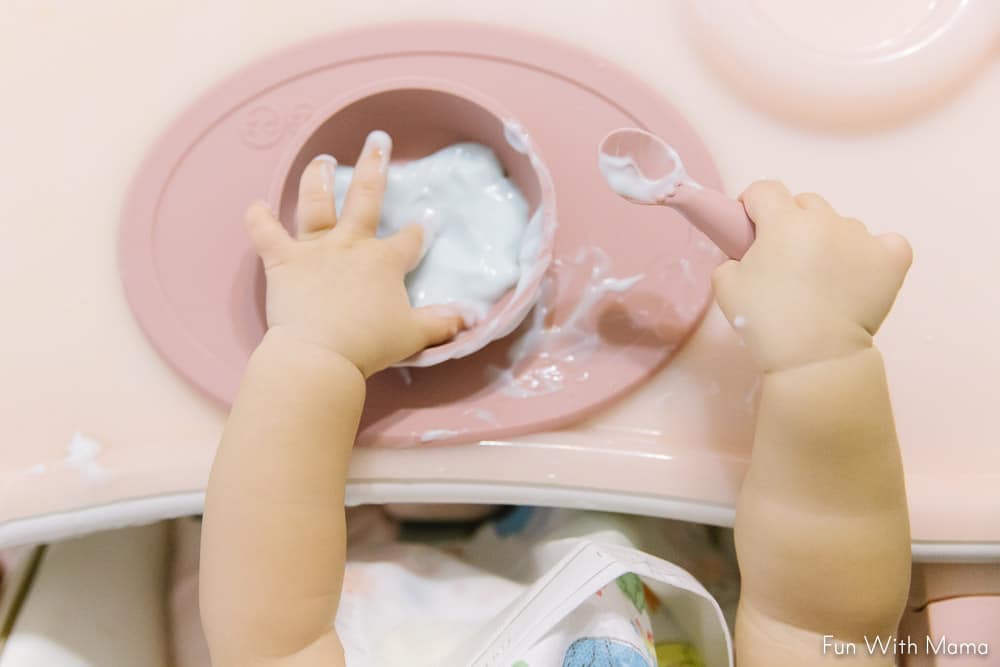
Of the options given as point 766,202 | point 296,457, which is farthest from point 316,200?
point 766,202

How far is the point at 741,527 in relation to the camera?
1.67 feet

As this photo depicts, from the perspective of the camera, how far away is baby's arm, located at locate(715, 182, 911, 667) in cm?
46

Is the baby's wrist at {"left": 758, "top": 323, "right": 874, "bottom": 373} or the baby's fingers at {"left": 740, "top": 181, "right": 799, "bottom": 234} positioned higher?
A: the baby's fingers at {"left": 740, "top": 181, "right": 799, "bottom": 234}

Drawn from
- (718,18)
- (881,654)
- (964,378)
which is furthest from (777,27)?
(881,654)

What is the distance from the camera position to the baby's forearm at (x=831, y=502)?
0.46 metres

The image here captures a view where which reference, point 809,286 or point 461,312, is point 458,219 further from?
point 809,286

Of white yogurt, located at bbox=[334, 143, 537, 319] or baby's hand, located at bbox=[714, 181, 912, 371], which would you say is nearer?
baby's hand, located at bbox=[714, 181, 912, 371]

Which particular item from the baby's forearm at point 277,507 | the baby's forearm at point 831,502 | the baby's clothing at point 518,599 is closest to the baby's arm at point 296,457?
the baby's forearm at point 277,507

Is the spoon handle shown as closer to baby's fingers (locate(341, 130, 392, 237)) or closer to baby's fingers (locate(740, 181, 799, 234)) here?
baby's fingers (locate(740, 181, 799, 234))

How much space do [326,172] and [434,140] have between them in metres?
0.10

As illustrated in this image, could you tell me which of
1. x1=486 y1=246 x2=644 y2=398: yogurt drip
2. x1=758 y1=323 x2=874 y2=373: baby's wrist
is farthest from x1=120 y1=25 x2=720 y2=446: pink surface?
x1=758 y1=323 x2=874 y2=373: baby's wrist

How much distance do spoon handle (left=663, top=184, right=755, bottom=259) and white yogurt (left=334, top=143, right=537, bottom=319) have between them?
4.8 inches

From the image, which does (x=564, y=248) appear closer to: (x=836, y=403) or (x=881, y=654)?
(x=836, y=403)

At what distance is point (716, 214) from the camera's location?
50 centimetres
